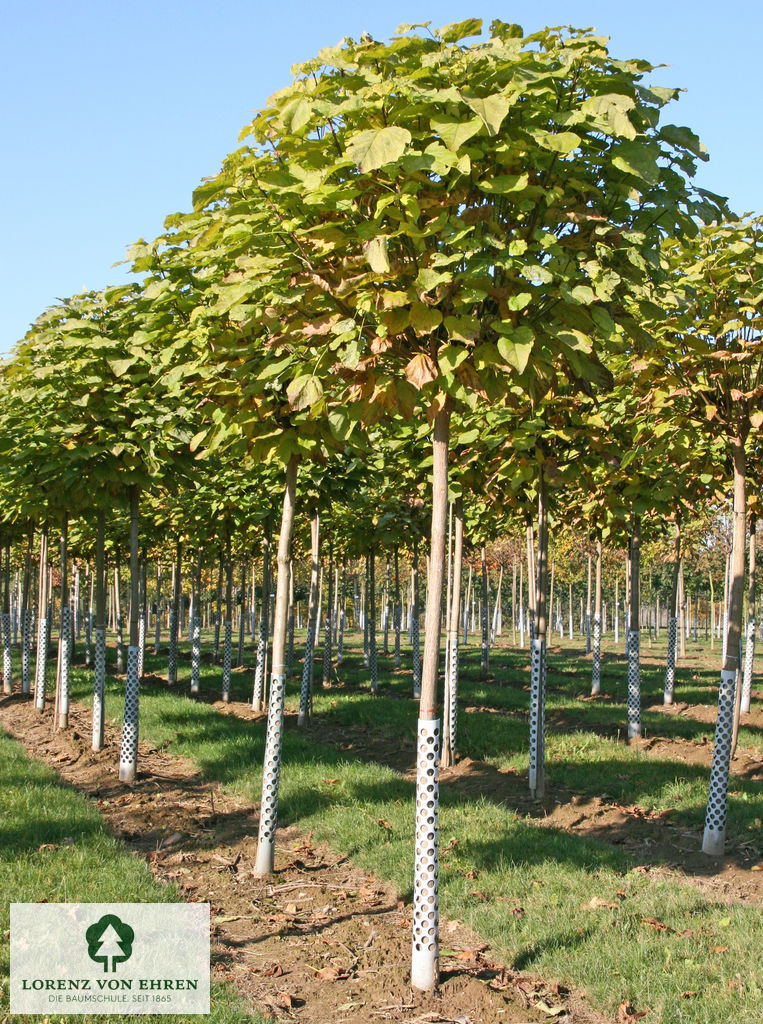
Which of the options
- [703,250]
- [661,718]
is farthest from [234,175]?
[661,718]

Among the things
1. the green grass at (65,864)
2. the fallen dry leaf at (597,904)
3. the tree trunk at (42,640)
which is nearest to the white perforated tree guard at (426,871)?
the green grass at (65,864)

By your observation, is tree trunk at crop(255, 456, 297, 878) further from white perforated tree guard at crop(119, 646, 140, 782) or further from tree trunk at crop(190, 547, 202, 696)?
tree trunk at crop(190, 547, 202, 696)

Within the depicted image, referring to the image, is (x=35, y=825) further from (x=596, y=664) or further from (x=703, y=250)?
(x=596, y=664)

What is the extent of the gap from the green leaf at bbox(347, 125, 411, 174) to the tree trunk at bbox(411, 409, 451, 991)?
181 centimetres

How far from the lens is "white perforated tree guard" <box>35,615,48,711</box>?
1431 centimetres

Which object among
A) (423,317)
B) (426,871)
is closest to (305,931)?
(426,871)

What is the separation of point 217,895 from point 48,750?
6.29 m

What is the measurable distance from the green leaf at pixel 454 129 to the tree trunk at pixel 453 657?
19.7 ft

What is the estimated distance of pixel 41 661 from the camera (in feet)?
47.2

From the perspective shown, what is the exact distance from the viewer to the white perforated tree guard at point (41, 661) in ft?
47.0

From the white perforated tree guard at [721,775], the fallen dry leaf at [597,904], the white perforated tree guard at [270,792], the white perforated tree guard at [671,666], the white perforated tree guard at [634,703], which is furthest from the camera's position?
the white perforated tree guard at [671,666]

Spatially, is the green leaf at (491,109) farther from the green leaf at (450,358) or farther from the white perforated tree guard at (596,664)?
the white perforated tree guard at (596,664)

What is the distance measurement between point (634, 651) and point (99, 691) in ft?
25.0

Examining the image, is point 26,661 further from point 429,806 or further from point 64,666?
point 429,806
